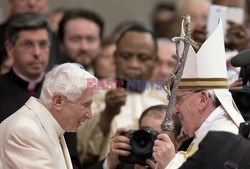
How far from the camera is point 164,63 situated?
9.55 metres

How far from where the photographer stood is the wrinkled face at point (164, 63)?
369 inches

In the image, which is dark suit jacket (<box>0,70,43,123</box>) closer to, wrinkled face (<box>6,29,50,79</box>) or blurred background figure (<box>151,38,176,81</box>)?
wrinkled face (<box>6,29,50,79</box>)

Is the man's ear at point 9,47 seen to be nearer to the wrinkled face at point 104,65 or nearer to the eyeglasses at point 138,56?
the eyeglasses at point 138,56

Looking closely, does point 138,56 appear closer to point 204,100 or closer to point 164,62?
point 164,62

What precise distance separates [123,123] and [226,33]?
4.00ft

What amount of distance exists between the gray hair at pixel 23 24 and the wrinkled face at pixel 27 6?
1251mm

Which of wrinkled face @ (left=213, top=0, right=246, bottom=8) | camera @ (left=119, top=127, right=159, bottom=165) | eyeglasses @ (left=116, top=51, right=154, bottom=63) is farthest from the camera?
eyeglasses @ (left=116, top=51, right=154, bottom=63)

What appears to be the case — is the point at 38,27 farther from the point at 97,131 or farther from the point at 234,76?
the point at 234,76

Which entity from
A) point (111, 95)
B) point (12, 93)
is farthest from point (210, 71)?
point (12, 93)

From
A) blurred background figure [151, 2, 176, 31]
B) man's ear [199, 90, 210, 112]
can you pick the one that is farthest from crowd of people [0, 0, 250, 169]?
blurred background figure [151, 2, 176, 31]

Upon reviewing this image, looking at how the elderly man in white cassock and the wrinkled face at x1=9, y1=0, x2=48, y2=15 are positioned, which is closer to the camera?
the elderly man in white cassock

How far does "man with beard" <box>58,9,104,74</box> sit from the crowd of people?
0.01 m

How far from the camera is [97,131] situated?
27.0 ft

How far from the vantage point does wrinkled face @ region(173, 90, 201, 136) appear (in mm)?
6000
